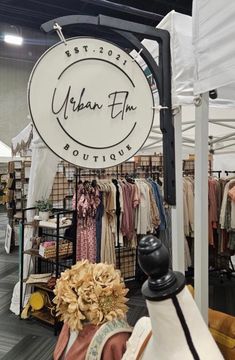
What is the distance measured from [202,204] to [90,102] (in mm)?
594

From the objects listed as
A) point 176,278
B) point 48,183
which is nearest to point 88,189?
point 48,183

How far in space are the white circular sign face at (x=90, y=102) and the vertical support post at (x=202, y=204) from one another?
21cm

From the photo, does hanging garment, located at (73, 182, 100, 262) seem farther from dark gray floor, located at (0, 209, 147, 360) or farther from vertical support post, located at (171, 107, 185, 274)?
vertical support post, located at (171, 107, 185, 274)

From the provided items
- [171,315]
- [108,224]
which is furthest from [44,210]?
[171,315]

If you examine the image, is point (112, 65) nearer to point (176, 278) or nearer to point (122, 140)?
point (122, 140)

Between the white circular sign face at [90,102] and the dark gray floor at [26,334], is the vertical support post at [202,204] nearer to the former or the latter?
the white circular sign face at [90,102]

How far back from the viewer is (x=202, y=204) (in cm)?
125

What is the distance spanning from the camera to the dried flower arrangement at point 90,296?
1088 mm

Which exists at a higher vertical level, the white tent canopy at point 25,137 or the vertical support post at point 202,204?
the white tent canopy at point 25,137

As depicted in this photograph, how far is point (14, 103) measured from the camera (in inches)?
467

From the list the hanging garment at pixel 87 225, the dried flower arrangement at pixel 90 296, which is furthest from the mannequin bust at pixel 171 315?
the hanging garment at pixel 87 225

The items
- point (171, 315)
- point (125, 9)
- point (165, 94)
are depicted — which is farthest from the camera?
point (125, 9)

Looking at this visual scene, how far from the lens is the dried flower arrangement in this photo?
109cm

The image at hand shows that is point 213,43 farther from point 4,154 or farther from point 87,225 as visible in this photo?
point 4,154
